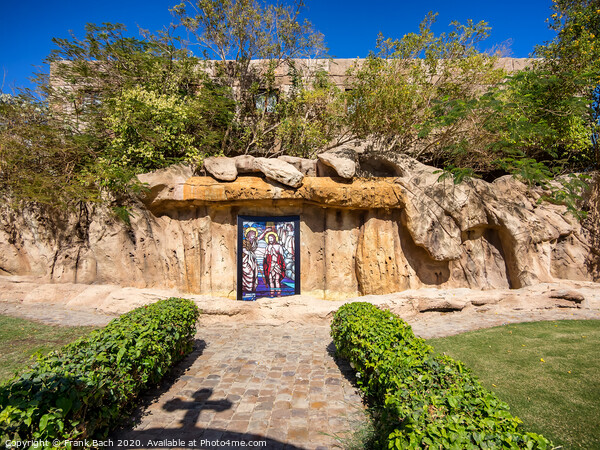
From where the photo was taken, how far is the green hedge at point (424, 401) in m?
2.30

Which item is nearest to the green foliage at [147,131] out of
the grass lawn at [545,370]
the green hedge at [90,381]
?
the green hedge at [90,381]

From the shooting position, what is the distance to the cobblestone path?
371 centimetres

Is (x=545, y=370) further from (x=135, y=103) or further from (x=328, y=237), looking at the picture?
(x=135, y=103)

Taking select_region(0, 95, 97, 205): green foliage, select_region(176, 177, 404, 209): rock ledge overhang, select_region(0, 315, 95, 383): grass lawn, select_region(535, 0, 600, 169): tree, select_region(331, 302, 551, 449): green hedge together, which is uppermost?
select_region(535, 0, 600, 169): tree

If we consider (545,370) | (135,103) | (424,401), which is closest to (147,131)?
(135,103)

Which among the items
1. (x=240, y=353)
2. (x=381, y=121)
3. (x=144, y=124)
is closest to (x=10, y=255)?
(x=144, y=124)

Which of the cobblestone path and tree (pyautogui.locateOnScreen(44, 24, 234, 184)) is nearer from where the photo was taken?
the cobblestone path

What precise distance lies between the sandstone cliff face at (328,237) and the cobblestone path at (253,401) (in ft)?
13.5

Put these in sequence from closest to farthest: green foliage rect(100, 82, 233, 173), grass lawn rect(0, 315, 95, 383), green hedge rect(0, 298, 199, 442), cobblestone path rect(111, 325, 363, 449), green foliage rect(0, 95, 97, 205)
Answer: green hedge rect(0, 298, 199, 442), cobblestone path rect(111, 325, 363, 449), grass lawn rect(0, 315, 95, 383), green foliage rect(0, 95, 97, 205), green foliage rect(100, 82, 233, 173)

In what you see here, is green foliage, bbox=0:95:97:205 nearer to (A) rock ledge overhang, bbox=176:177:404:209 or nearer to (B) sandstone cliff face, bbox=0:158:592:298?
(B) sandstone cliff face, bbox=0:158:592:298

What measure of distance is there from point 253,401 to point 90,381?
224 cm

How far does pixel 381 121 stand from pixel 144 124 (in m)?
8.07

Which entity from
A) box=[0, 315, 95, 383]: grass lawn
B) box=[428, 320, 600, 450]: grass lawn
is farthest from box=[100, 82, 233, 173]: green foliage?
box=[428, 320, 600, 450]: grass lawn

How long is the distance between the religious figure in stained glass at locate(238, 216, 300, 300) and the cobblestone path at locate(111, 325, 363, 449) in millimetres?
3662
